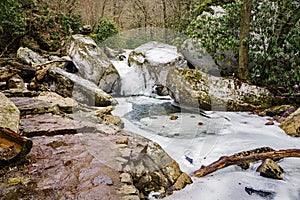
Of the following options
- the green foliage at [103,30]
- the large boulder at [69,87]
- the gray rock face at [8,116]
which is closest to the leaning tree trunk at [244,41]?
the large boulder at [69,87]

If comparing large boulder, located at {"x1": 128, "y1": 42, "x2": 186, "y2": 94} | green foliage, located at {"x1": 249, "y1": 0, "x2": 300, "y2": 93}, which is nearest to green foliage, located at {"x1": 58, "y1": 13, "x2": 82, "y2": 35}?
large boulder, located at {"x1": 128, "y1": 42, "x2": 186, "y2": 94}

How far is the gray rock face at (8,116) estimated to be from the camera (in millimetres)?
2319

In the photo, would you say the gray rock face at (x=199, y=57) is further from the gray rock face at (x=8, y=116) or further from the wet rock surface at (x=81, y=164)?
the gray rock face at (x=8, y=116)

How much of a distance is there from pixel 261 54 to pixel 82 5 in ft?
29.9

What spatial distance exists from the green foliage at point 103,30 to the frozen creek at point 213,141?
21.4 ft

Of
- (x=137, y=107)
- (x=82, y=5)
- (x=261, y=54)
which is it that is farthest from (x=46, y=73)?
(x=82, y=5)

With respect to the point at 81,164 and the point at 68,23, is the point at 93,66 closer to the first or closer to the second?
the point at 81,164

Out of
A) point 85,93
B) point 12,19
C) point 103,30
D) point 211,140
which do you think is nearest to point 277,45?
point 211,140

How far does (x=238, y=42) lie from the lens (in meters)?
5.09

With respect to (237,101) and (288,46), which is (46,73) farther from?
(288,46)

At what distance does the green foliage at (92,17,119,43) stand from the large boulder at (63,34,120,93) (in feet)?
16.3

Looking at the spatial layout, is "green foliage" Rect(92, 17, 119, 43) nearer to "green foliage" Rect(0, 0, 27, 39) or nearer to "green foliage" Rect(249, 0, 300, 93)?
"green foliage" Rect(0, 0, 27, 39)

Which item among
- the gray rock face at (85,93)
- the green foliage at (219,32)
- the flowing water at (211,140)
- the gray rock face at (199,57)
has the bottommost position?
the flowing water at (211,140)

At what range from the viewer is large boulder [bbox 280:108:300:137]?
11.1ft
